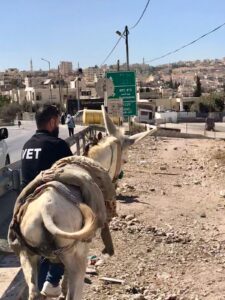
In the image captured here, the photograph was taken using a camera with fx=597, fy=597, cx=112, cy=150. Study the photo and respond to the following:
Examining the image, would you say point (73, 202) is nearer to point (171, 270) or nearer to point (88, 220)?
point (88, 220)

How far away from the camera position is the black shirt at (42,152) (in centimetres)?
526

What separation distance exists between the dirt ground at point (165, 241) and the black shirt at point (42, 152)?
94.4 inches

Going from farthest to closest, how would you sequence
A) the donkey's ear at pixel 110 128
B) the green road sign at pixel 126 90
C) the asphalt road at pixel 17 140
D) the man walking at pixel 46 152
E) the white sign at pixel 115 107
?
the green road sign at pixel 126 90 → the white sign at pixel 115 107 → the asphalt road at pixel 17 140 → the donkey's ear at pixel 110 128 → the man walking at pixel 46 152

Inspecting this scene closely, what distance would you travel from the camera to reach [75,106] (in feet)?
293

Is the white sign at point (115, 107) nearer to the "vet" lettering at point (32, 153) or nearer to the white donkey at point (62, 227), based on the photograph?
the "vet" lettering at point (32, 153)

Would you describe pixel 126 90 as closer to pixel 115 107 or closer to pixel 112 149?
pixel 115 107

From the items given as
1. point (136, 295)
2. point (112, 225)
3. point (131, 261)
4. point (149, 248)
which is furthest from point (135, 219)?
point (136, 295)

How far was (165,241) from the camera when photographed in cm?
1044

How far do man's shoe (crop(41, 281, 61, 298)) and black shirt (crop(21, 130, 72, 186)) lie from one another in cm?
98

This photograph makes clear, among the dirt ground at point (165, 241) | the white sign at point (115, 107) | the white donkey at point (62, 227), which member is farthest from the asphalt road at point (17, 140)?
the white donkey at point (62, 227)

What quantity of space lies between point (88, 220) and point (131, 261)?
4.89 meters

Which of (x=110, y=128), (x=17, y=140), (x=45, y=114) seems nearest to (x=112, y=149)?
(x=110, y=128)

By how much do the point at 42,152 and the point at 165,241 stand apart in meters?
5.63

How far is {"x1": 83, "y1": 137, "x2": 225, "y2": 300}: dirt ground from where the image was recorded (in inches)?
309
